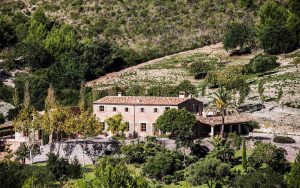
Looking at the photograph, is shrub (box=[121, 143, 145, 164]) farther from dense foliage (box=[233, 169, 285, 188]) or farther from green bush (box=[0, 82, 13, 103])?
green bush (box=[0, 82, 13, 103])

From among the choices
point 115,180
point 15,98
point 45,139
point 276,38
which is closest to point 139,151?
point 45,139

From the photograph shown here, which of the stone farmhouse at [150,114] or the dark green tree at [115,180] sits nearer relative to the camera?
the dark green tree at [115,180]

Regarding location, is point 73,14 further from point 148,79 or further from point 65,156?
point 65,156

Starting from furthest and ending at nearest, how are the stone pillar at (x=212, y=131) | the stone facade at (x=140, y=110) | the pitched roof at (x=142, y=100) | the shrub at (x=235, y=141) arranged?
1. the pitched roof at (x=142, y=100)
2. the stone facade at (x=140, y=110)
3. the stone pillar at (x=212, y=131)
4. the shrub at (x=235, y=141)

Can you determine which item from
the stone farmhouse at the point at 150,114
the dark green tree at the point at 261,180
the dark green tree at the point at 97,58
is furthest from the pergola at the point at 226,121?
the dark green tree at the point at 97,58

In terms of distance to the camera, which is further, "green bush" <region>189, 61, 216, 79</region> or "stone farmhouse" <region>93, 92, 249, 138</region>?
"green bush" <region>189, 61, 216, 79</region>

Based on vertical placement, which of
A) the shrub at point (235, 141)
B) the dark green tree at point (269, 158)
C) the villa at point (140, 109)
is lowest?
the dark green tree at point (269, 158)

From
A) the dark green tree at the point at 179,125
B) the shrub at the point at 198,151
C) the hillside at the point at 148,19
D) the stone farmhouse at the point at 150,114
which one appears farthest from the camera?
the hillside at the point at 148,19

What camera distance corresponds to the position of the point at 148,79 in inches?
4311

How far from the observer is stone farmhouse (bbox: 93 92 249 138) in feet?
249

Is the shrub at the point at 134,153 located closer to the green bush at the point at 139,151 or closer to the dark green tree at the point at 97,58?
the green bush at the point at 139,151

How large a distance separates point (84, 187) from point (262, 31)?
240 ft

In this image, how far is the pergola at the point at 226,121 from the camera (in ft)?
245

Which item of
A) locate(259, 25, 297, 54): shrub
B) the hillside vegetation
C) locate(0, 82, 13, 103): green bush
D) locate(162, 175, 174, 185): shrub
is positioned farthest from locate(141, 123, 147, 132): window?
locate(259, 25, 297, 54): shrub
